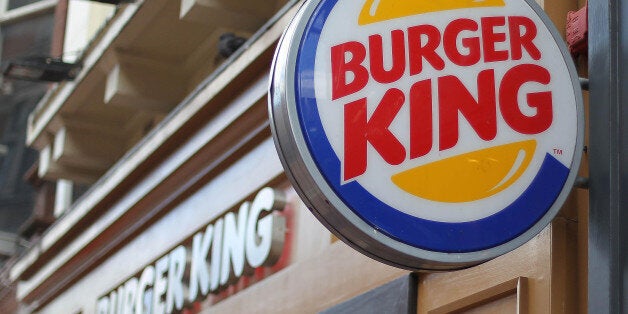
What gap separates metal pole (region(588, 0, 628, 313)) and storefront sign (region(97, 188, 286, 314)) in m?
3.35

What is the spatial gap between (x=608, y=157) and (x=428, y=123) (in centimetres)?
79

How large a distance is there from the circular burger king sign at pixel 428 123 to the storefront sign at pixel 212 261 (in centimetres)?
343

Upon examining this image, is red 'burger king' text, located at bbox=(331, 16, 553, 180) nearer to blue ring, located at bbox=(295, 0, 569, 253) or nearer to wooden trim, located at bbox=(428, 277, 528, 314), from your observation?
blue ring, located at bbox=(295, 0, 569, 253)

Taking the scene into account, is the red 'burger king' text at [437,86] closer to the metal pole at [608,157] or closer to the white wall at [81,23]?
the metal pole at [608,157]

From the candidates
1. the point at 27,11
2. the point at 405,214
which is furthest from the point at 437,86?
the point at 27,11

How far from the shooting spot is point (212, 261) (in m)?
9.11

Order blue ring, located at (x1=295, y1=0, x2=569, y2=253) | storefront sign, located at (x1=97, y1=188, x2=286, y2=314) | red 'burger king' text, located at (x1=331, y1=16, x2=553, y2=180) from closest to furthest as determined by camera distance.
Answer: blue ring, located at (x1=295, y1=0, x2=569, y2=253) → red 'burger king' text, located at (x1=331, y1=16, x2=553, y2=180) → storefront sign, located at (x1=97, y1=188, x2=286, y2=314)

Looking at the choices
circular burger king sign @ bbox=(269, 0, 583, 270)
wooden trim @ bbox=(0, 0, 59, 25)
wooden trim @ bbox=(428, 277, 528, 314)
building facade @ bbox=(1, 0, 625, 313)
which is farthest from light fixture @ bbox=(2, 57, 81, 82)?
circular burger king sign @ bbox=(269, 0, 583, 270)

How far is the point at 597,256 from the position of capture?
200 inches

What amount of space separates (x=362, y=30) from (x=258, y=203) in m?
3.64

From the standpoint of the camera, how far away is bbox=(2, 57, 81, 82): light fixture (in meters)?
12.5

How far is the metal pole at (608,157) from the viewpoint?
5012 millimetres

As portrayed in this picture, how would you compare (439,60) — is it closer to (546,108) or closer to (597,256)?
(546,108)

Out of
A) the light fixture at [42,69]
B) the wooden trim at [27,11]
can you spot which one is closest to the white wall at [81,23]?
the light fixture at [42,69]
